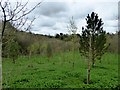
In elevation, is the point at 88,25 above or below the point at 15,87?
above

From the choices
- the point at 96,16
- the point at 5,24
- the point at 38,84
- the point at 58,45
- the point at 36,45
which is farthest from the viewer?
the point at 58,45

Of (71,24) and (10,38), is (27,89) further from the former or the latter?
(71,24)

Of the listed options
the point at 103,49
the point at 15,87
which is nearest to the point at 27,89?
the point at 15,87

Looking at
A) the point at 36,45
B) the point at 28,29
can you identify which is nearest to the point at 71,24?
the point at 36,45

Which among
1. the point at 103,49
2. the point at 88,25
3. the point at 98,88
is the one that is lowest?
the point at 98,88

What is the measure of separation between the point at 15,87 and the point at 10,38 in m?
12.7

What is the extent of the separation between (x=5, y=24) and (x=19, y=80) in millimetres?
15238

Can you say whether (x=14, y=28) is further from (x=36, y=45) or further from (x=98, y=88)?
(x=36, y=45)

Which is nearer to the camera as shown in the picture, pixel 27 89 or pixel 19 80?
pixel 27 89

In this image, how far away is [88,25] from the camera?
97.6 ft

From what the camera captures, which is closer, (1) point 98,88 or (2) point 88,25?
(1) point 98,88

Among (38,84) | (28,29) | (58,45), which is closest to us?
(28,29)

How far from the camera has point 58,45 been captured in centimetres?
6150

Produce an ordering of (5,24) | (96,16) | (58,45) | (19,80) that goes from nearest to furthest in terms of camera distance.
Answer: (5,24) < (19,80) < (96,16) < (58,45)
